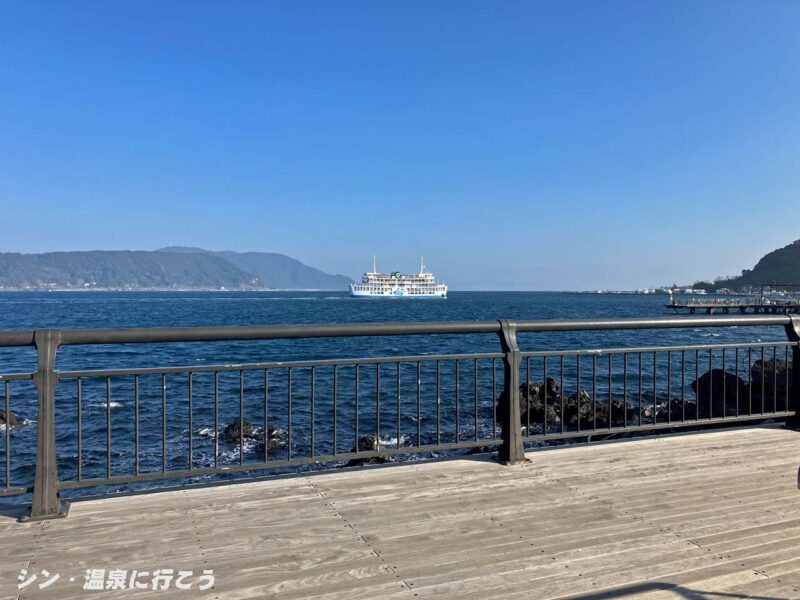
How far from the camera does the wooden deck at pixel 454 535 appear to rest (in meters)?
3.04

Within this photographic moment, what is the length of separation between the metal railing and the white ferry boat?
138771mm

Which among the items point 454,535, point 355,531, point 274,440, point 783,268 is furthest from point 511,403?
point 783,268

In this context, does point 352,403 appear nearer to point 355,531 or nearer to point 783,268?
point 355,531

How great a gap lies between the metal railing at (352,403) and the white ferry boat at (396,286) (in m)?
139

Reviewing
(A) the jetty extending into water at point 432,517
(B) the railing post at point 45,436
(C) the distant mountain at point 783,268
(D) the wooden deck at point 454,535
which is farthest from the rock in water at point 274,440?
(C) the distant mountain at point 783,268

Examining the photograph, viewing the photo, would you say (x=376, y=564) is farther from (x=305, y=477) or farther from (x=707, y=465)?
(x=707, y=465)

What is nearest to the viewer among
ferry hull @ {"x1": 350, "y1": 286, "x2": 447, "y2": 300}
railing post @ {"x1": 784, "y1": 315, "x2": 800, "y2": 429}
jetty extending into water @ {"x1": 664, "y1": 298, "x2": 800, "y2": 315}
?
railing post @ {"x1": 784, "y1": 315, "x2": 800, "y2": 429}

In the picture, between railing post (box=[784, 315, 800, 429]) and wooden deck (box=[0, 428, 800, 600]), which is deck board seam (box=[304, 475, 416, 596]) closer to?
wooden deck (box=[0, 428, 800, 600])

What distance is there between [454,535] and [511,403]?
1.82m

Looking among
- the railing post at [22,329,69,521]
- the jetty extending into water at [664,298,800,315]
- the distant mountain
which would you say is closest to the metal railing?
the railing post at [22,329,69,521]

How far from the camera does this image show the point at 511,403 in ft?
17.4

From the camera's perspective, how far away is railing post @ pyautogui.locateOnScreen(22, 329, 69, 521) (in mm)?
3898

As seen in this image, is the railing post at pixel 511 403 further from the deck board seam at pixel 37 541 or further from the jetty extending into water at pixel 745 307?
the jetty extending into water at pixel 745 307

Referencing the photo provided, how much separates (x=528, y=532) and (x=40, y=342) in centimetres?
334
